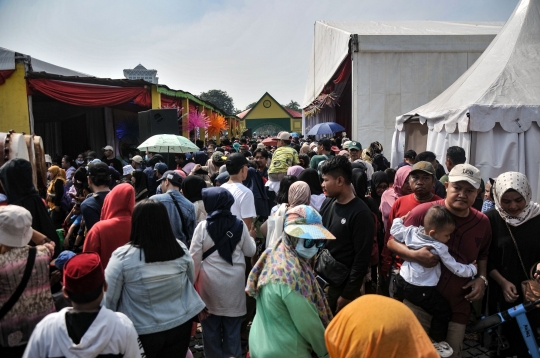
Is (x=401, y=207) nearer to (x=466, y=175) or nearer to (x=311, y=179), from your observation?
(x=466, y=175)

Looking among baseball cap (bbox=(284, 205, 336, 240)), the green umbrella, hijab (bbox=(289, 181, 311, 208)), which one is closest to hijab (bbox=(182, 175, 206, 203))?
hijab (bbox=(289, 181, 311, 208))

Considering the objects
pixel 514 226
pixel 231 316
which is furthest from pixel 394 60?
pixel 231 316

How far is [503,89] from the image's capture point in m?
6.91

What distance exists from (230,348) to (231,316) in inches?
12.1

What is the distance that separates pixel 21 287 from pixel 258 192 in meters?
3.18

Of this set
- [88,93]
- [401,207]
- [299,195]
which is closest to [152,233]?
[299,195]

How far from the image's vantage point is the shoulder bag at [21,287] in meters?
2.22

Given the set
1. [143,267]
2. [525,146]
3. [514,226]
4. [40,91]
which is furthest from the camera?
[40,91]

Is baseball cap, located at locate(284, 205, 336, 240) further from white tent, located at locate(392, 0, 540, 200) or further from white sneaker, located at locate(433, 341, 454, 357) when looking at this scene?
white tent, located at locate(392, 0, 540, 200)

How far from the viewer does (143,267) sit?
2.39 meters

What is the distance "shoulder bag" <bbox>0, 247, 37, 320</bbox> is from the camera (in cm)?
222

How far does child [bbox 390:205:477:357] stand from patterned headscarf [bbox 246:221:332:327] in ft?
2.41

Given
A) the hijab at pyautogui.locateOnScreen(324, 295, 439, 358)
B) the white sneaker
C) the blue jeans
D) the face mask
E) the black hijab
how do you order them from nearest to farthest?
the hijab at pyautogui.locateOnScreen(324, 295, 439, 358), the face mask, the white sneaker, the blue jeans, the black hijab

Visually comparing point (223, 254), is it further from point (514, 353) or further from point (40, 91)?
point (40, 91)
